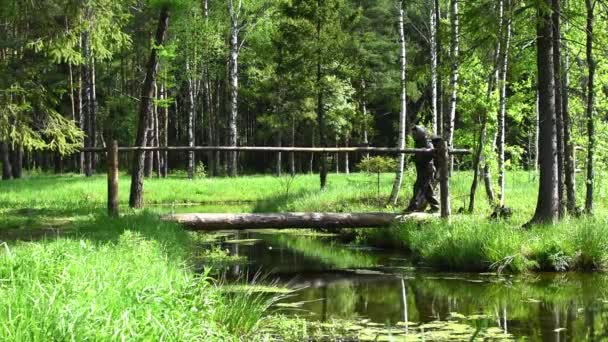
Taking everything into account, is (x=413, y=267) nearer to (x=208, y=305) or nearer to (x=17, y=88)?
(x=208, y=305)

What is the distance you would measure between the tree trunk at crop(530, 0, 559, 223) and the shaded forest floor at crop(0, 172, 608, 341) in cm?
41

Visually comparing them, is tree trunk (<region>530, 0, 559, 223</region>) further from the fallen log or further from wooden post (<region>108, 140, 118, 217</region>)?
wooden post (<region>108, 140, 118, 217</region>)

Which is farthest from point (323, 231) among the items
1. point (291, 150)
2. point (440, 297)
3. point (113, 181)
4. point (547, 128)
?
point (440, 297)

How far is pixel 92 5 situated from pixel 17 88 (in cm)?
228

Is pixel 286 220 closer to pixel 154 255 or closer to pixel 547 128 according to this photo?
pixel 547 128

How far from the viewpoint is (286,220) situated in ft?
40.9

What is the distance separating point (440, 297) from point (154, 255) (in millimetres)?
3635

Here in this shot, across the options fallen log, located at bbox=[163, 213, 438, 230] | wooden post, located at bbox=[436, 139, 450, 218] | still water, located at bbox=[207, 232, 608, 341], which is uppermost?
wooden post, located at bbox=[436, 139, 450, 218]

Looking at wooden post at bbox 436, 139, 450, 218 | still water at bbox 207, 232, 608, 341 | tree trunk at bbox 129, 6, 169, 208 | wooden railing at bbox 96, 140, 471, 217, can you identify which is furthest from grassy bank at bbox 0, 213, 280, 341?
tree trunk at bbox 129, 6, 169, 208

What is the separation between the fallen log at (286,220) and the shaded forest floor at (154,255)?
0.31 meters

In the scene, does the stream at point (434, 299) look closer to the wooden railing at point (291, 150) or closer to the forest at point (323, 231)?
the forest at point (323, 231)

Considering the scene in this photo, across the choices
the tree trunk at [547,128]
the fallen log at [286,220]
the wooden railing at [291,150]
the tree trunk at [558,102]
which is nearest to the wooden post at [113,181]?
the wooden railing at [291,150]

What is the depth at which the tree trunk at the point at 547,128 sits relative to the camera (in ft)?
35.1

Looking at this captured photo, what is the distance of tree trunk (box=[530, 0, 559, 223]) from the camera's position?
422 inches
